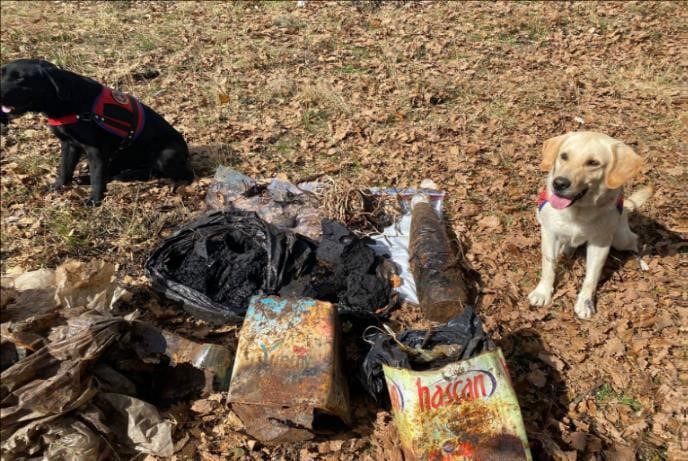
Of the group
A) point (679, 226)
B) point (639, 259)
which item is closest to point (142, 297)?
point (639, 259)

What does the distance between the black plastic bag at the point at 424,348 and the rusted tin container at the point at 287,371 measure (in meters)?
0.19

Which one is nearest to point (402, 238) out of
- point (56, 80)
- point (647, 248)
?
point (647, 248)

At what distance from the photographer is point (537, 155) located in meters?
5.06

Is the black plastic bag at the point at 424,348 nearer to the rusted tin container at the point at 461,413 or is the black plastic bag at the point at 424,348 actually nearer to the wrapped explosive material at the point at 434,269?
the rusted tin container at the point at 461,413

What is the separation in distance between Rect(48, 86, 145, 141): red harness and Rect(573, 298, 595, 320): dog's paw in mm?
4238

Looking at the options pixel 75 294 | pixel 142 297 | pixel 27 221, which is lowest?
pixel 142 297

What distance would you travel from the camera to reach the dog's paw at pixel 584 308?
11.1 ft

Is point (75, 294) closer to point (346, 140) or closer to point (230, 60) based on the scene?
point (346, 140)

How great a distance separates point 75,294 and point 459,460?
7.83 ft

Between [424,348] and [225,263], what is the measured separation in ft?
5.51

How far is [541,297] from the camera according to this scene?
3516 mm

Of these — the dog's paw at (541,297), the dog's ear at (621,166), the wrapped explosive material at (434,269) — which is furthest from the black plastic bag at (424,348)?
the dog's ear at (621,166)

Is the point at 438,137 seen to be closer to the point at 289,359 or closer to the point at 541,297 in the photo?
the point at 541,297

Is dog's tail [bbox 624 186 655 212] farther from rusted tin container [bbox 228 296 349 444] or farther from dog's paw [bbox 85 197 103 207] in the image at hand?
dog's paw [bbox 85 197 103 207]
